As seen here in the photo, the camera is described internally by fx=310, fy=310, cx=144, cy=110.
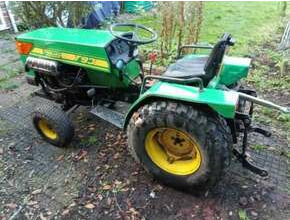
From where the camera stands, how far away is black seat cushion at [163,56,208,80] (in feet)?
8.13

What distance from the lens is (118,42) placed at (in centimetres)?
294

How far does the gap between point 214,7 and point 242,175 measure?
7.04 m

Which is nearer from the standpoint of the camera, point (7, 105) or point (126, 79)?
point (126, 79)

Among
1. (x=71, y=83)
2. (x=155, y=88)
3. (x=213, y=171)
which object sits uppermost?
(x=155, y=88)

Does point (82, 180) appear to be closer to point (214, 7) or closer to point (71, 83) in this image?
point (71, 83)

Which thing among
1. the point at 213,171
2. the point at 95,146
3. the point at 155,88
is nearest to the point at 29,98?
the point at 95,146

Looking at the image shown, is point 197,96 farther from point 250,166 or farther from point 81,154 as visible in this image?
point 81,154

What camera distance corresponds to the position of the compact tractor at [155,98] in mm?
2203

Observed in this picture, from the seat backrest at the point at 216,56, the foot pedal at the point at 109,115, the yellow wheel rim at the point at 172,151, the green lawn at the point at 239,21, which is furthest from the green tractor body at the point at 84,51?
the green lawn at the point at 239,21

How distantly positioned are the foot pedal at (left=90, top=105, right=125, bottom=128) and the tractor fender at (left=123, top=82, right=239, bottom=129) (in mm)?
581

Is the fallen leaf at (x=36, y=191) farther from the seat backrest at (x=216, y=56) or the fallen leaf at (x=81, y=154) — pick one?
the seat backrest at (x=216, y=56)

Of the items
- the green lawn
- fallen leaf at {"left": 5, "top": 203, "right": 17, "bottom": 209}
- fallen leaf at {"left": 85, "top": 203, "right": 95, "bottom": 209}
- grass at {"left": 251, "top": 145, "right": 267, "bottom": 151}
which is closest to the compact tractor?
grass at {"left": 251, "top": 145, "right": 267, "bottom": 151}

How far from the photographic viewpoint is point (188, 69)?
8.87ft

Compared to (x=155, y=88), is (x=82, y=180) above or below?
below
